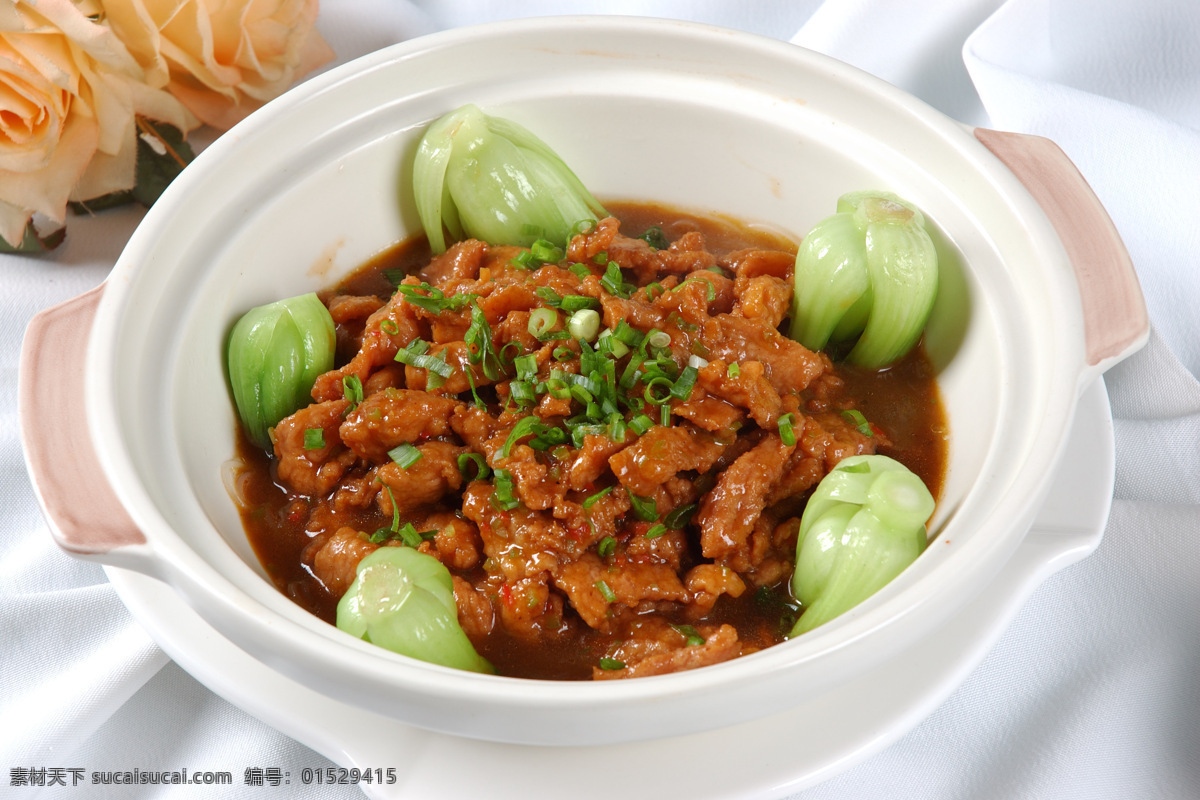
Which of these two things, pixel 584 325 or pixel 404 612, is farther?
pixel 584 325

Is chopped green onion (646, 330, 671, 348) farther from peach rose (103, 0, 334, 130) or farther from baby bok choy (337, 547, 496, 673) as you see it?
peach rose (103, 0, 334, 130)

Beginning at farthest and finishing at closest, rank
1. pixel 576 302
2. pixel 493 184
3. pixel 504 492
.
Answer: pixel 493 184 → pixel 576 302 → pixel 504 492

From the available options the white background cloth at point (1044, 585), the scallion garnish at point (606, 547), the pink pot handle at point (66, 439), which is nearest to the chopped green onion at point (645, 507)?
the scallion garnish at point (606, 547)

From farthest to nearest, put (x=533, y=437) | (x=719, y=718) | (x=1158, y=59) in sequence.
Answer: (x=1158, y=59)
(x=533, y=437)
(x=719, y=718)

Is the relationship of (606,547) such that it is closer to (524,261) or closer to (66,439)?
(524,261)

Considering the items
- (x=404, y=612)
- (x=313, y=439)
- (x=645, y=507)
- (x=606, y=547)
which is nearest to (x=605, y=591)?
(x=606, y=547)

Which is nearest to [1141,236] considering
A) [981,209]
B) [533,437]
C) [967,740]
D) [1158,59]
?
[1158,59]

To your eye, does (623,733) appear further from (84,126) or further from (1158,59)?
(1158,59)
